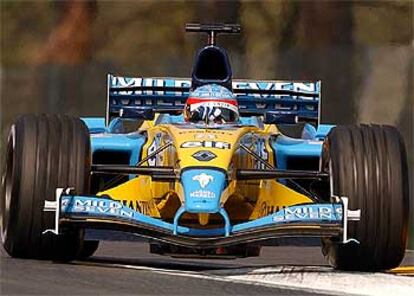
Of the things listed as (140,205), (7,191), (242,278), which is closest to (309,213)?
(242,278)

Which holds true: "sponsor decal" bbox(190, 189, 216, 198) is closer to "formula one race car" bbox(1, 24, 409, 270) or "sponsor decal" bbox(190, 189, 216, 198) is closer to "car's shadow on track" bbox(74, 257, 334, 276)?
"formula one race car" bbox(1, 24, 409, 270)

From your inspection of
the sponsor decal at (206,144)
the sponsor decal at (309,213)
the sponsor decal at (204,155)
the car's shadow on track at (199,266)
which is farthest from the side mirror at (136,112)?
the sponsor decal at (309,213)

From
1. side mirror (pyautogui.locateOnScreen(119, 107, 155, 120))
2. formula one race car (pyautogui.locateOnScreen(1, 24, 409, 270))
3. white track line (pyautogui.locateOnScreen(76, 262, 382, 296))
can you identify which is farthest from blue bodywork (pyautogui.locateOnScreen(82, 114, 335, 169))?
white track line (pyautogui.locateOnScreen(76, 262, 382, 296))

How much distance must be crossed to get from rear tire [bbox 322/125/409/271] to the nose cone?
2.81ft

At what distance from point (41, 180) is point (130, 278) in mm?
1153

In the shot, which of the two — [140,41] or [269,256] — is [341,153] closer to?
[269,256]

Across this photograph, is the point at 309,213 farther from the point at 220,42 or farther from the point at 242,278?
the point at 220,42

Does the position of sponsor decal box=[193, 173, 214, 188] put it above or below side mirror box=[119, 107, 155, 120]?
below

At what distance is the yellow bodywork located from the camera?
38.8 ft

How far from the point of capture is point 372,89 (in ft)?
67.1

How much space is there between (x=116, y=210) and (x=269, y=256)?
3.94m

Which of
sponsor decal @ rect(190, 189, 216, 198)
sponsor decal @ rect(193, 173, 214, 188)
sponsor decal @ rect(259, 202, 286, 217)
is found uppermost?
sponsor decal @ rect(193, 173, 214, 188)

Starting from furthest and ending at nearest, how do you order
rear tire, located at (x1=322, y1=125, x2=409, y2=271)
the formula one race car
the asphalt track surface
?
1. rear tire, located at (x1=322, y1=125, x2=409, y2=271)
2. the formula one race car
3. the asphalt track surface

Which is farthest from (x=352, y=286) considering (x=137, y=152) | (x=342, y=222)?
(x=137, y=152)
